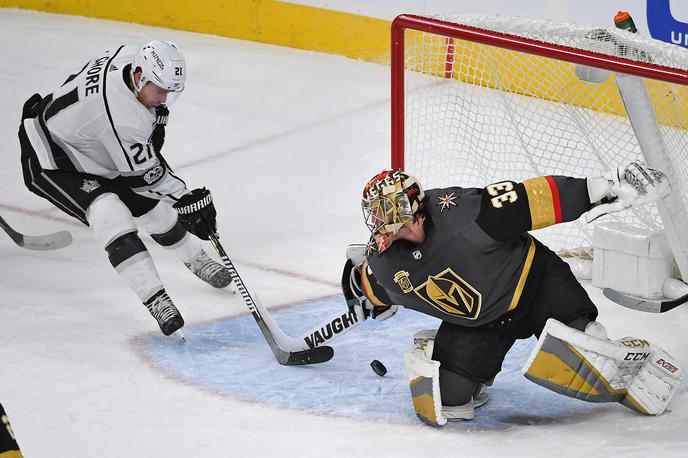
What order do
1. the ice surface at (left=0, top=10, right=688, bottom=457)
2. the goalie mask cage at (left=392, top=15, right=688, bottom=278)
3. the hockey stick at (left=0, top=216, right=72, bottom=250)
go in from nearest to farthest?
the ice surface at (left=0, top=10, right=688, bottom=457) → the goalie mask cage at (left=392, top=15, right=688, bottom=278) → the hockey stick at (left=0, top=216, right=72, bottom=250)

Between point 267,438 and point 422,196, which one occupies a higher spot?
point 422,196

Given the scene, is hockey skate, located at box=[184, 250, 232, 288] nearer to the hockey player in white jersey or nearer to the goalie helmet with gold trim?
the hockey player in white jersey

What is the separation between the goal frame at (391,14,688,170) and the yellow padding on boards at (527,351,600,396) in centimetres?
82

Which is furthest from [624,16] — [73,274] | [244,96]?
[244,96]

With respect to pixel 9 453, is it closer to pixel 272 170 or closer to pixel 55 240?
pixel 55 240

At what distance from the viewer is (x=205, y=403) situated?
3.21m

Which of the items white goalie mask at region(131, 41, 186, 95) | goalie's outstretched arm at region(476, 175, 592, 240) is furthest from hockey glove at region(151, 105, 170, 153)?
goalie's outstretched arm at region(476, 175, 592, 240)

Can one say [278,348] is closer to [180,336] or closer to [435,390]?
[180,336]

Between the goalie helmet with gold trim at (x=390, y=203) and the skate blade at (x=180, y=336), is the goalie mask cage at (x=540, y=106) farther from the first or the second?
the skate blade at (x=180, y=336)

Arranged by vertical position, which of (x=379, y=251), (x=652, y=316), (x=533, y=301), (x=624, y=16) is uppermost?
(x=624, y=16)

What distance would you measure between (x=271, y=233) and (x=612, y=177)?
207 cm

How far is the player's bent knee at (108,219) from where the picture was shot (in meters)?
3.61

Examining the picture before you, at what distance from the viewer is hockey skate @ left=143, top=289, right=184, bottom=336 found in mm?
3588

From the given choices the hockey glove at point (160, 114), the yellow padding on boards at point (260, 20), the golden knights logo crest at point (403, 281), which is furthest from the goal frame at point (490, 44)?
the yellow padding on boards at point (260, 20)
